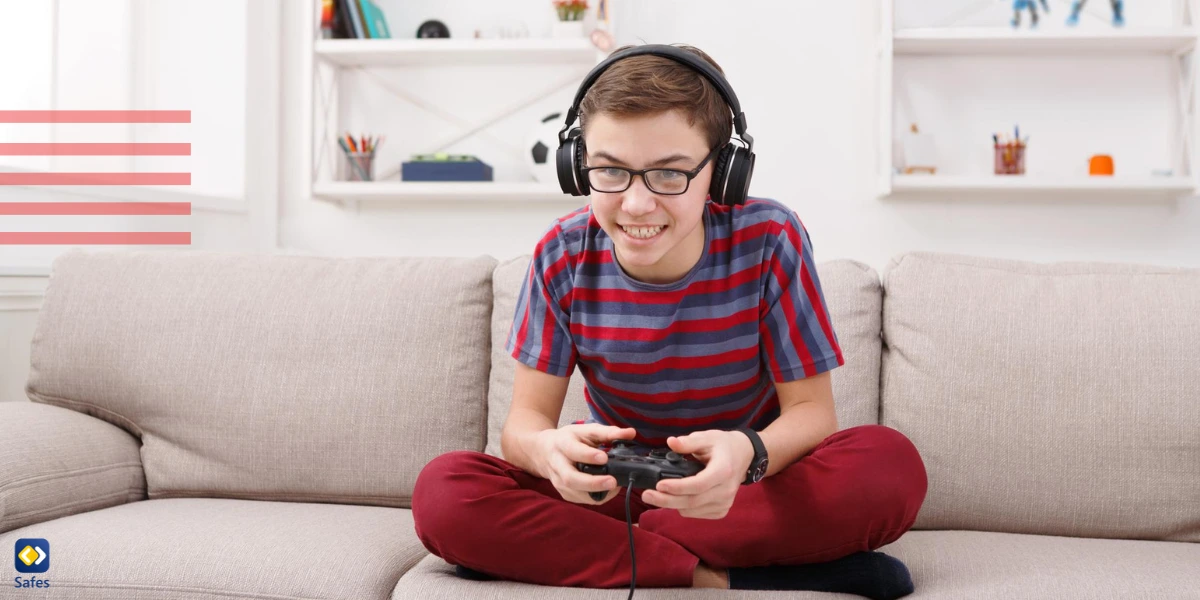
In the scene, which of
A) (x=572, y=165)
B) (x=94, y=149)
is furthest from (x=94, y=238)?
(x=572, y=165)

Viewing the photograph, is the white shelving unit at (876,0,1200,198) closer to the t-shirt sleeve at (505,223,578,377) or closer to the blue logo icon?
the t-shirt sleeve at (505,223,578,377)

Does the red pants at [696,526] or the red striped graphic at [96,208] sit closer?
the red pants at [696,526]

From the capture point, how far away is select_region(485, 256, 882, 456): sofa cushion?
1476mm

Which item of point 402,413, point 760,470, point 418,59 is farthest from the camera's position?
point 418,59

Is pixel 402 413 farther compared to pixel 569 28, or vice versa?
pixel 569 28

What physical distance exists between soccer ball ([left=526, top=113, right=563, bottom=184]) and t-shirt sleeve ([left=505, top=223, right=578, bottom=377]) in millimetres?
1286

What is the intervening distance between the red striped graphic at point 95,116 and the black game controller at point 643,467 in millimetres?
1760

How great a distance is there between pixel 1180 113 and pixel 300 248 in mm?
2399

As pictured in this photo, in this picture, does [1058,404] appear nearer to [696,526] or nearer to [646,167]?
[696,526]

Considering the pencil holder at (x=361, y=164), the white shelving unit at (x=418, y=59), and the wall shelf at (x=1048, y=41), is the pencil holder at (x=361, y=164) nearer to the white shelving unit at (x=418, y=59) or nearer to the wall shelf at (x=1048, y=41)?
the white shelving unit at (x=418, y=59)

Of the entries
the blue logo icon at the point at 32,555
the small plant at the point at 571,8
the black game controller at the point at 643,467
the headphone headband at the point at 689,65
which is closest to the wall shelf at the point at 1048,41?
the small plant at the point at 571,8

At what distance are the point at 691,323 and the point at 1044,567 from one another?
0.52 meters

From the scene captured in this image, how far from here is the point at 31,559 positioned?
3.97 ft

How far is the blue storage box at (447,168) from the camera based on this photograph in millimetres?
2523
